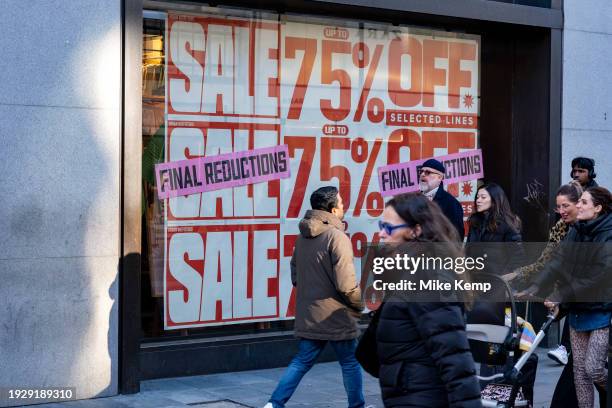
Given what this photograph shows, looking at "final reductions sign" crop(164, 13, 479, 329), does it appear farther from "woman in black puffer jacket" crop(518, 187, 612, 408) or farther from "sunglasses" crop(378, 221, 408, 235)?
"sunglasses" crop(378, 221, 408, 235)

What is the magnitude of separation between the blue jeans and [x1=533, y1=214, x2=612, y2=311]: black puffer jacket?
1.48 meters

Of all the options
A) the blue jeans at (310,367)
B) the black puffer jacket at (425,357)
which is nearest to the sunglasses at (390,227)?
the black puffer jacket at (425,357)

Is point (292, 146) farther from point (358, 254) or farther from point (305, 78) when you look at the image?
point (358, 254)

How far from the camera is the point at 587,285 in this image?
668 centimetres

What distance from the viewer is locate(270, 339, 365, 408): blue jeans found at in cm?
715

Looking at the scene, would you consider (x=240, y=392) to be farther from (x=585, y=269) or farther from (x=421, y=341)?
(x=421, y=341)

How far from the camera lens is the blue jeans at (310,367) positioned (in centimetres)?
715

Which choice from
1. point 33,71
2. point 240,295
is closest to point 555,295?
point 240,295

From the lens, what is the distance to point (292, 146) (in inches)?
397

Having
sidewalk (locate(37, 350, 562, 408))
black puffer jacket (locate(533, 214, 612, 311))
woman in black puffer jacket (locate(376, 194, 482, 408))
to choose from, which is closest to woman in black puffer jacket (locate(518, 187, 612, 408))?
black puffer jacket (locate(533, 214, 612, 311))

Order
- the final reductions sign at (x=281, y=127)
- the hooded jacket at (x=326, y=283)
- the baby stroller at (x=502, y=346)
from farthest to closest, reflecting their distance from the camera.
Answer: the final reductions sign at (x=281, y=127)
the hooded jacket at (x=326, y=283)
the baby stroller at (x=502, y=346)

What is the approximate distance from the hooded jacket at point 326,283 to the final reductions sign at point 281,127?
2.47 m

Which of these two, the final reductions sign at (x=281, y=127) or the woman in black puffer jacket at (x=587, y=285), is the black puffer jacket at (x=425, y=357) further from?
the final reductions sign at (x=281, y=127)

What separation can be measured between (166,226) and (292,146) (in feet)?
5.34
